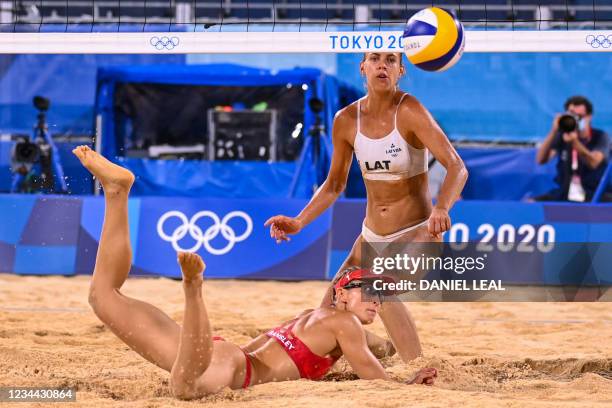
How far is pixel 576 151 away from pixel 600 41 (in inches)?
186

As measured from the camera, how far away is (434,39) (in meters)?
4.75

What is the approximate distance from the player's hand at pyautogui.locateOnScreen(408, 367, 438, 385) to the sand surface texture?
117mm

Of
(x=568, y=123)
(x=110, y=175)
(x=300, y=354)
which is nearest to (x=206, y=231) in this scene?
(x=568, y=123)

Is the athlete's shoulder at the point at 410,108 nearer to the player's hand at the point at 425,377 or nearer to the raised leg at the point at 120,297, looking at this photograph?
the player's hand at the point at 425,377

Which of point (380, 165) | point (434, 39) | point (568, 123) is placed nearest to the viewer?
point (434, 39)

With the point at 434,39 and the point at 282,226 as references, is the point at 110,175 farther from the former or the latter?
the point at 434,39

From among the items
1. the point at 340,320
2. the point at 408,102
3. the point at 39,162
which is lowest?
the point at 340,320

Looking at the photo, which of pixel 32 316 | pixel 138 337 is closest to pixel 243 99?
pixel 32 316

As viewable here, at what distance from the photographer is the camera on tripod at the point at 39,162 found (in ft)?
33.5

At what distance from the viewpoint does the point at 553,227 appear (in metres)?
8.81

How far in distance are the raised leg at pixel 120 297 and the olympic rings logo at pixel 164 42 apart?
145 cm

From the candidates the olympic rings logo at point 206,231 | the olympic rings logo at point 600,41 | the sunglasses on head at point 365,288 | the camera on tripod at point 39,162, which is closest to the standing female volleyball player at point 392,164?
the sunglasses on head at point 365,288

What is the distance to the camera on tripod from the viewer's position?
10.2 metres

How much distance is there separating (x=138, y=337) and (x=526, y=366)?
93.9 inches
